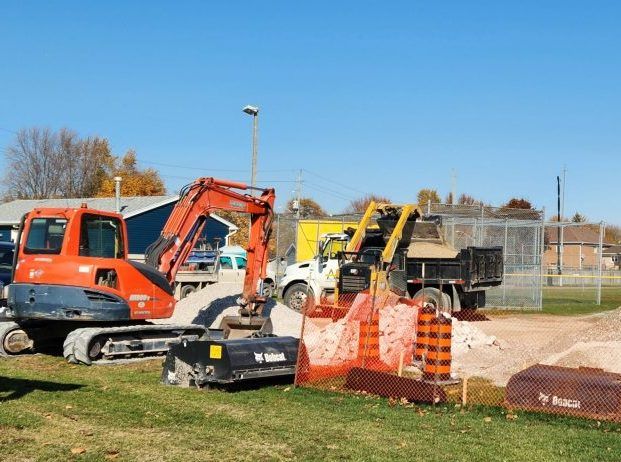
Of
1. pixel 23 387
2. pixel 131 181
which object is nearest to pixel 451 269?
pixel 23 387

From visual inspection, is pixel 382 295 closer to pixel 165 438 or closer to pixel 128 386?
pixel 128 386

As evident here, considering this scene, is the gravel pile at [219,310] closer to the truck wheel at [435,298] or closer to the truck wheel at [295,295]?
the truck wheel at [295,295]

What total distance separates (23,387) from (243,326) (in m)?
5.61

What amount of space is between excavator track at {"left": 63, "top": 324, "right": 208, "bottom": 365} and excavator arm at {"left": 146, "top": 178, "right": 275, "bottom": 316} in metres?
1.13

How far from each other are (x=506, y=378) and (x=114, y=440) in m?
6.87

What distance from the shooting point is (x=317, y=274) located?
26.4 meters

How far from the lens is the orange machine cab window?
1516cm

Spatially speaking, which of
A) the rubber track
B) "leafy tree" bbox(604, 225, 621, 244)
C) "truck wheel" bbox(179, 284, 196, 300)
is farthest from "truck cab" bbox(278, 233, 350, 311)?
"leafy tree" bbox(604, 225, 621, 244)

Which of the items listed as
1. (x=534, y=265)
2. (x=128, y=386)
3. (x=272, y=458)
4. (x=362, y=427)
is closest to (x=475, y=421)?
(x=362, y=427)

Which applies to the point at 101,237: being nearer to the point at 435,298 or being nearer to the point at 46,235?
the point at 46,235

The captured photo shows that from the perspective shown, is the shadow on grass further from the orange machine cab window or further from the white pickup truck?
the white pickup truck

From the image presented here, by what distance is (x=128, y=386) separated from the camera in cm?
1223

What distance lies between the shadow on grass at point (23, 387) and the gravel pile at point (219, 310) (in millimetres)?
7212

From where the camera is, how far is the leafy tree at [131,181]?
220 ft
